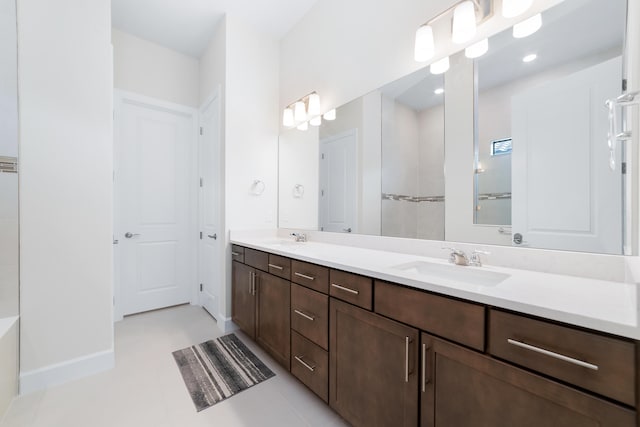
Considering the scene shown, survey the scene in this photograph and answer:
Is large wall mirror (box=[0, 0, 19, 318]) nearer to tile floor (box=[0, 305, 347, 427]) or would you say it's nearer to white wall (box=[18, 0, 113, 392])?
white wall (box=[18, 0, 113, 392])

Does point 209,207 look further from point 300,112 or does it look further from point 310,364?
point 310,364

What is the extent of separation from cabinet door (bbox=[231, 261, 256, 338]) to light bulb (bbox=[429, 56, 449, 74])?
1.86 metres

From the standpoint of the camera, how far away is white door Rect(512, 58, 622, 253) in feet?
3.32

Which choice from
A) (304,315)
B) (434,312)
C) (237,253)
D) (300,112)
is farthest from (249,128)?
(434,312)

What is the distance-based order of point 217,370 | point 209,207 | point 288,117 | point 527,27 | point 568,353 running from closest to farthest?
point 568,353 → point 527,27 → point 217,370 → point 288,117 → point 209,207

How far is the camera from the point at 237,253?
2354 mm

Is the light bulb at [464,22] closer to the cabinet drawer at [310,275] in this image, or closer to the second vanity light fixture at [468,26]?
the second vanity light fixture at [468,26]

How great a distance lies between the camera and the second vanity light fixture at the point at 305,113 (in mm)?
2340

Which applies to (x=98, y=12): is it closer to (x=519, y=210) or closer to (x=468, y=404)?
(x=519, y=210)

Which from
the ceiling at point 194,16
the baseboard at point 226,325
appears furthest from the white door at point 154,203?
the baseboard at point 226,325

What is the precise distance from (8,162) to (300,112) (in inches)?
79.7

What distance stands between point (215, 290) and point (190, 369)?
92cm

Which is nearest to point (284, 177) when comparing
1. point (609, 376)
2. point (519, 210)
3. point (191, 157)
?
point (191, 157)

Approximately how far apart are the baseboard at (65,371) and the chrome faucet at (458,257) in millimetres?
2394
